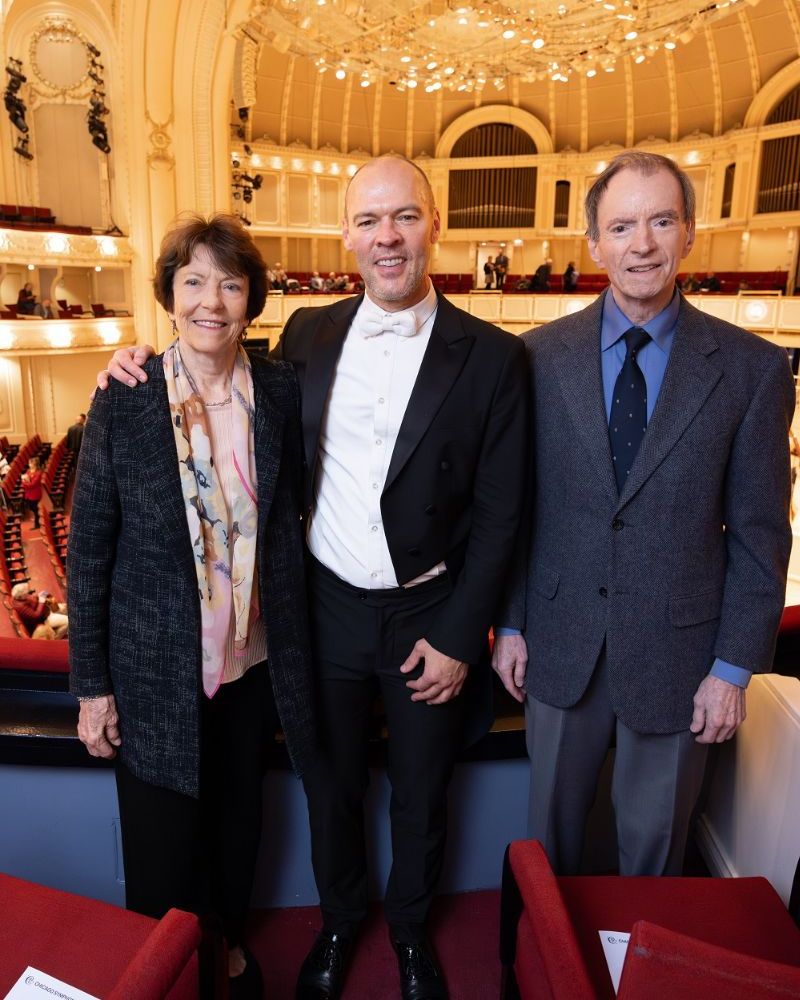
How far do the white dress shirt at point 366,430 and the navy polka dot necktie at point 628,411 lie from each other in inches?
18.4

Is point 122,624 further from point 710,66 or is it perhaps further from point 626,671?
point 710,66

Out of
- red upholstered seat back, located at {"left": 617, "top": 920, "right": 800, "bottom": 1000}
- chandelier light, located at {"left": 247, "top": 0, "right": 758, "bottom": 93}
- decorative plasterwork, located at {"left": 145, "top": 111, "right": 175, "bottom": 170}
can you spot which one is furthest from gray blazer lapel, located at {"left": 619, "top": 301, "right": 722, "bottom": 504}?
decorative plasterwork, located at {"left": 145, "top": 111, "right": 175, "bottom": 170}

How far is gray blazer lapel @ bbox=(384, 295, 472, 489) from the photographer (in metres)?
1.77

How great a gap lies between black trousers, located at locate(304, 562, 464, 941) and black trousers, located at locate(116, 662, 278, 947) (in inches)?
6.2

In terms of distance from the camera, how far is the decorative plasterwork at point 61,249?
42.6ft

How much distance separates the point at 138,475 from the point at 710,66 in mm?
21281

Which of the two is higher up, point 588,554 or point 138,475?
point 138,475

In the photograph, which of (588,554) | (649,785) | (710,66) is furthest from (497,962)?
(710,66)

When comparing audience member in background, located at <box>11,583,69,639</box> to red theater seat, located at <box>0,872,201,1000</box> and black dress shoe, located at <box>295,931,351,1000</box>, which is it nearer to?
black dress shoe, located at <box>295,931,351,1000</box>

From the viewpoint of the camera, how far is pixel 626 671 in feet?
5.71

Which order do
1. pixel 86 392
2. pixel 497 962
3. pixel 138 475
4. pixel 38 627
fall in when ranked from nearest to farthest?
pixel 138 475
pixel 497 962
pixel 38 627
pixel 86 392

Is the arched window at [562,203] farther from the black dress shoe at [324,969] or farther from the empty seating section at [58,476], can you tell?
the black dress shoe at [324,969]

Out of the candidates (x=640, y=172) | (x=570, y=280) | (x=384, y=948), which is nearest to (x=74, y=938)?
(x=384, y=948)

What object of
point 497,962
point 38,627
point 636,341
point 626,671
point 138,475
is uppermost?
point 636,341
